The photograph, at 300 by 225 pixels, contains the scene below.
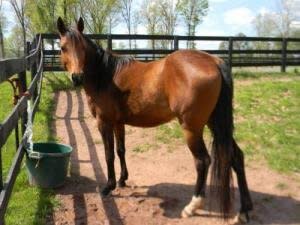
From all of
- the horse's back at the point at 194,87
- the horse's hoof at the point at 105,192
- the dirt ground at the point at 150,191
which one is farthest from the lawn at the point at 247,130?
the horse's back at the point at 194,87

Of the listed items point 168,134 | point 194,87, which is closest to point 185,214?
point 194,87

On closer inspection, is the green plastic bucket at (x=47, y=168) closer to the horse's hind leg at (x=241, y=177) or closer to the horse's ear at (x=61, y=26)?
the horse's ear at (x=61, y=26)

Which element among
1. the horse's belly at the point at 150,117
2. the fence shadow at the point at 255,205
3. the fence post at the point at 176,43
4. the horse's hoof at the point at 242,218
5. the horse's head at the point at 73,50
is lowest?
the fence shadow at the point at 255,205

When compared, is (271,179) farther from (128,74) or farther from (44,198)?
(44,198)

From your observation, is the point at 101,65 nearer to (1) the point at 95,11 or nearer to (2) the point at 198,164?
(2) the point at 198,164

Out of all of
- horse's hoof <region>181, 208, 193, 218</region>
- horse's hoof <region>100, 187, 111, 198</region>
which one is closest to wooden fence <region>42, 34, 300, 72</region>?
horse's hoof <region>100, 187, 111, 198</region>

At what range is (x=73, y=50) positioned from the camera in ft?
14.8

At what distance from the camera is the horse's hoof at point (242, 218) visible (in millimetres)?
4215

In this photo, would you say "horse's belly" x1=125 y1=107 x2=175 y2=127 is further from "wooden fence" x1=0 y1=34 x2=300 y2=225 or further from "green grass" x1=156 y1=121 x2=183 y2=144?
"green grass" x1=156 y1=121 x2=183 y2=144

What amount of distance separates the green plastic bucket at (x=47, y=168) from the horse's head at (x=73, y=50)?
3.03 feet

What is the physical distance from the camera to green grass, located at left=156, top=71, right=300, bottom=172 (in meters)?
6.40

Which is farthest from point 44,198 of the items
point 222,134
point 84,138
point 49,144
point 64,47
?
point 84,138

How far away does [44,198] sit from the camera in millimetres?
4535

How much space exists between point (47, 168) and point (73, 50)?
136 cm
